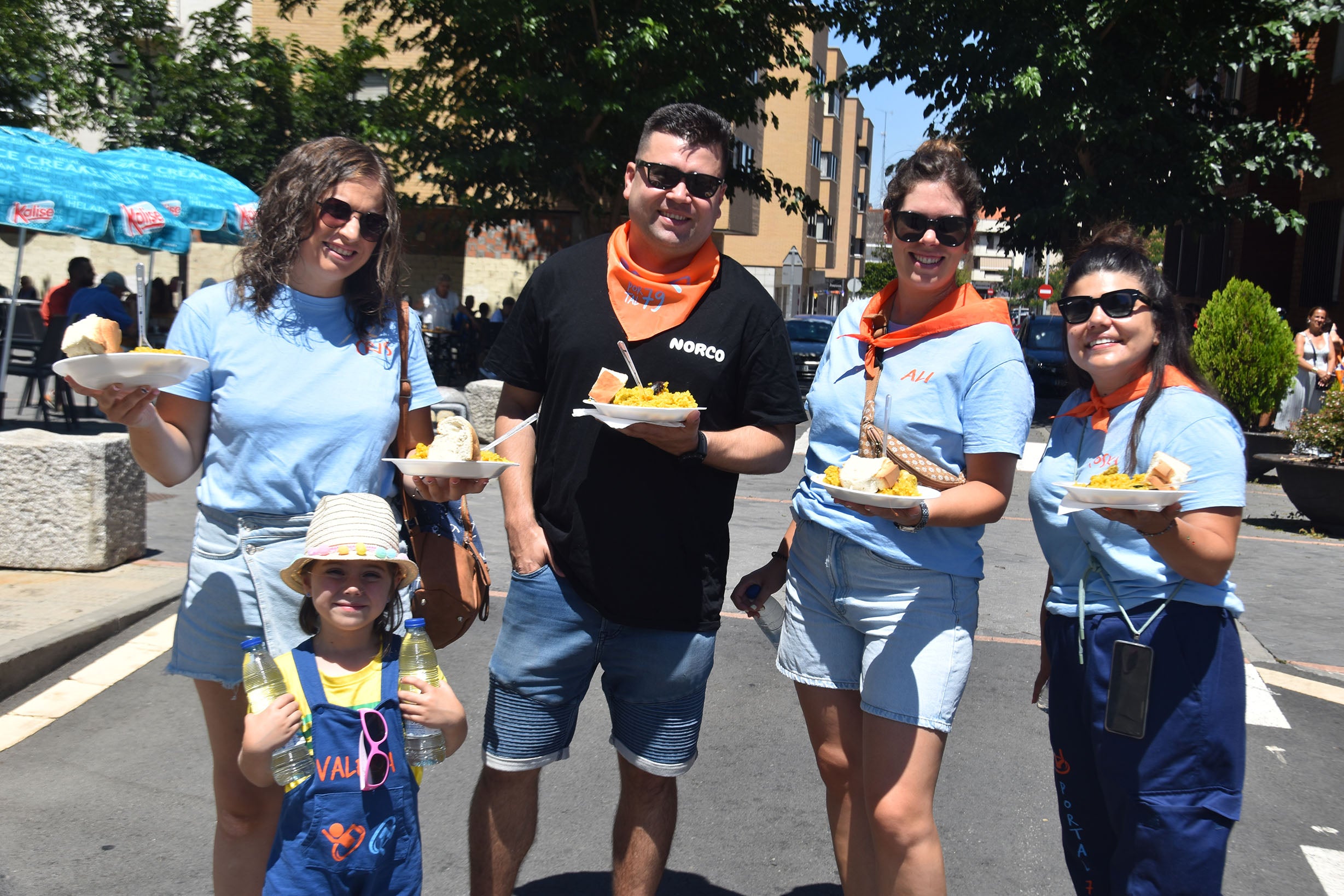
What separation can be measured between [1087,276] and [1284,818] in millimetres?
2732

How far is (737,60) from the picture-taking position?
16562mm

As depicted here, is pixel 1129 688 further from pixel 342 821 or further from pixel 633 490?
pixel 342 821

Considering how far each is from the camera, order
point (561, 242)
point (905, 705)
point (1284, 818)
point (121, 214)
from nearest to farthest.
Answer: point (905, 705), point (1284, 818), point (121, 214), point (561, 242)

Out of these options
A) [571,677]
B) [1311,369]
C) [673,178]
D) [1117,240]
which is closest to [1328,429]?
[1311,369]

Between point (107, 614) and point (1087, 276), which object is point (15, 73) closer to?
point (107, 614)

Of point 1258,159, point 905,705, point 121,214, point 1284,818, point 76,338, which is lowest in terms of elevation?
point 1284,818

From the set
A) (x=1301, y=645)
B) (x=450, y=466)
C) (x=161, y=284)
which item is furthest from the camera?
(x=161, y=284)

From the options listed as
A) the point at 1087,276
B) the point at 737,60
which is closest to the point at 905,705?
the point at 1087,276

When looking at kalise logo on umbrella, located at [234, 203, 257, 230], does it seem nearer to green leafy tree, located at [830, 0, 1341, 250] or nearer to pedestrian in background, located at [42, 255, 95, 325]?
pedestrian in background, located at [42, 255, 95, 325]

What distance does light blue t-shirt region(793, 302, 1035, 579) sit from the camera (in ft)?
9.02

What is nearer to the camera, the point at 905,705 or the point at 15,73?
the point at 905,705

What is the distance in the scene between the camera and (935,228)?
9.38 feet

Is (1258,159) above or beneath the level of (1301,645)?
above

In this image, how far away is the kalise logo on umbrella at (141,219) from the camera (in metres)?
11.2
